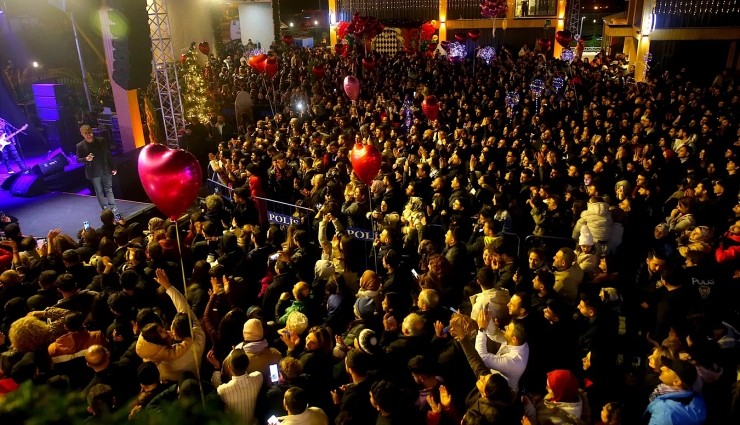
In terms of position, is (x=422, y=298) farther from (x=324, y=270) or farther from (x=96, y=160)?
(x=96, y=160)

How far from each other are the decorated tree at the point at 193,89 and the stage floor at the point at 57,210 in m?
4.87

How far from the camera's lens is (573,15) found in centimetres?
2675

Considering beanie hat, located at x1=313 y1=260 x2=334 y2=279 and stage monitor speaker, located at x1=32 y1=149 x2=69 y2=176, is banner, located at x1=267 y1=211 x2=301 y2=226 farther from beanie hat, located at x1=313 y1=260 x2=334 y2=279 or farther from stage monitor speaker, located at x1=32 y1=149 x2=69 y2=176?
stage monitor speaker, located at x1=32 y1=149 x2=69 y2=176

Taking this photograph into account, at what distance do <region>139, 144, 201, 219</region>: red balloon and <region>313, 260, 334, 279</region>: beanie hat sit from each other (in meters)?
1.40

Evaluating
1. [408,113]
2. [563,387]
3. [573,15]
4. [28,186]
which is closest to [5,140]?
[28,186]

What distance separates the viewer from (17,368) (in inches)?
134

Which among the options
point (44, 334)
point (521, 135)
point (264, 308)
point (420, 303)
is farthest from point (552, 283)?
point (521, 135)

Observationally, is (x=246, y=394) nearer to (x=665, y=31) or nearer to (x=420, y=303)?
(x=420, y=303)

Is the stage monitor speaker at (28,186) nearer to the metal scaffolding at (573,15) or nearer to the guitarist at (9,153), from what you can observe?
the guitarist at (9,153)

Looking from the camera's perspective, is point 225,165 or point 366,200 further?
point 225,165

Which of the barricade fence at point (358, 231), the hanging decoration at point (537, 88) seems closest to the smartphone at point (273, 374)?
the barricade fence at point (358, 231)

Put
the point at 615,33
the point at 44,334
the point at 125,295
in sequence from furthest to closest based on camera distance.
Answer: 1. the point at 615,33
2. the point at 125,295
3. the point at 44,334

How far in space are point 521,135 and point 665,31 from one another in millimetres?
13454

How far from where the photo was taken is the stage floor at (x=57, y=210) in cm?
916
